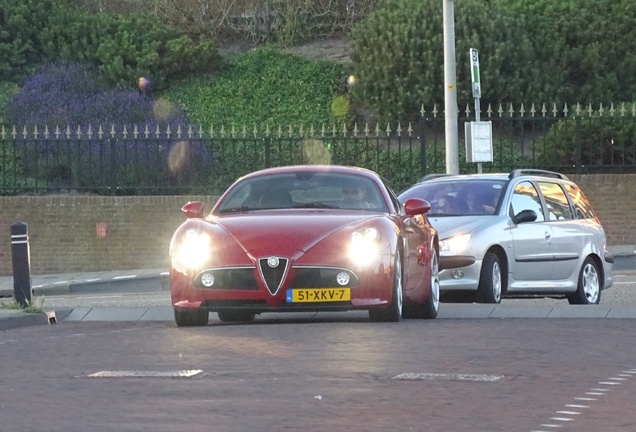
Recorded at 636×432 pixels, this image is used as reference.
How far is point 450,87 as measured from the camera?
77.4 ft

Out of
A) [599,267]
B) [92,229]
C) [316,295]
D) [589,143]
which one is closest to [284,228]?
[316,295]

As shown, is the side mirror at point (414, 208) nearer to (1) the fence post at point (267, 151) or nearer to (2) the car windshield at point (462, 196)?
(2) the car windshield at point (462, 196)

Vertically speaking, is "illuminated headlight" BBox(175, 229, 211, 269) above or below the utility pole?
below

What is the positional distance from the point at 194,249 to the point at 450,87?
38.1 feet

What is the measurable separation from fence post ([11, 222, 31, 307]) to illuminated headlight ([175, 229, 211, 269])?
3.06 m

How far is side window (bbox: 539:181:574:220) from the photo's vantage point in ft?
55.9

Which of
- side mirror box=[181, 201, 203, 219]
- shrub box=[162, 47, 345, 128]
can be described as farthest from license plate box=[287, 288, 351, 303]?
shrub box=[162, 47, 345, 128]

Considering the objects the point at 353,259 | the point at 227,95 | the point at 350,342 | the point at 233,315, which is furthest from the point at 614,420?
the point at 227,95

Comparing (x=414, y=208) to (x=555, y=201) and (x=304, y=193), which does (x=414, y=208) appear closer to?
(x=304, y=193)

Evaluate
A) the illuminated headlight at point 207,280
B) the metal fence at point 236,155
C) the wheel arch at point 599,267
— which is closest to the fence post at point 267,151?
the metal fence at point 236,155

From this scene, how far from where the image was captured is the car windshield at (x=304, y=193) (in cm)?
1352

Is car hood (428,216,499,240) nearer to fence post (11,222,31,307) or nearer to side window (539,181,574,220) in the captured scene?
side window (539,181,574,220)

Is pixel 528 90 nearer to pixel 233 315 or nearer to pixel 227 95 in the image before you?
pixel 227 95

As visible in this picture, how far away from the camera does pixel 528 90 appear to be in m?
30.3
